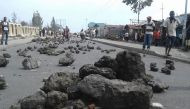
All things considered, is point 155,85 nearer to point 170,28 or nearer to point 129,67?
point 129,67

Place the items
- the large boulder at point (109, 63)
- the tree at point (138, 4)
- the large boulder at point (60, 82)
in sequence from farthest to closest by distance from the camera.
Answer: the tree at point (138, 4) → the large boulder at point (109, 63) → the large boulder at point (60, 82)

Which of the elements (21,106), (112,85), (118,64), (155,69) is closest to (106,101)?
(112,85)

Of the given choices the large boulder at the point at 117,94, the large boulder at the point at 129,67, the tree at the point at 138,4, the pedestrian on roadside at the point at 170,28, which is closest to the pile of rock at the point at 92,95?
the large boulder at the point at 117,94

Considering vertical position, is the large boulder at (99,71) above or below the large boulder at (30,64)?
above

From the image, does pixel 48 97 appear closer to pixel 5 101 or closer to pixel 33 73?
pixel 5 101

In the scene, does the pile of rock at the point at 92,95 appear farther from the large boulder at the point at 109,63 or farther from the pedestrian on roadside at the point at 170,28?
the pedestrian on roadside at the point at 170,28

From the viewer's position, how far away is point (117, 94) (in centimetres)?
467

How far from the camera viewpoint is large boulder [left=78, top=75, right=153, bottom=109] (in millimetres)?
4652

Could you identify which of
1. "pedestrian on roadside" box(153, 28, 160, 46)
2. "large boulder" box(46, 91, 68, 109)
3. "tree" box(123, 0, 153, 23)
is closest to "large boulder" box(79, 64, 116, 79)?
"large boulder" box(46, 91, 68, 109)

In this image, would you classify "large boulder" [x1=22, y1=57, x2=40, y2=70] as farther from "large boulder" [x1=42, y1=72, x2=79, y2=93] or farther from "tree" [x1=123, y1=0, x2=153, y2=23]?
"tree" [x1=123, y1=0, x2=153, y2=23]

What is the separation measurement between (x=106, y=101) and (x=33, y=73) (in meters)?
4.40

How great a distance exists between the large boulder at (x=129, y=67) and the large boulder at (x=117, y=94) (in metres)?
1.19

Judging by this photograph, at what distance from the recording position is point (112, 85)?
4809 mm

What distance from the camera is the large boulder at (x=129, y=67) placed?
20.1 ft
